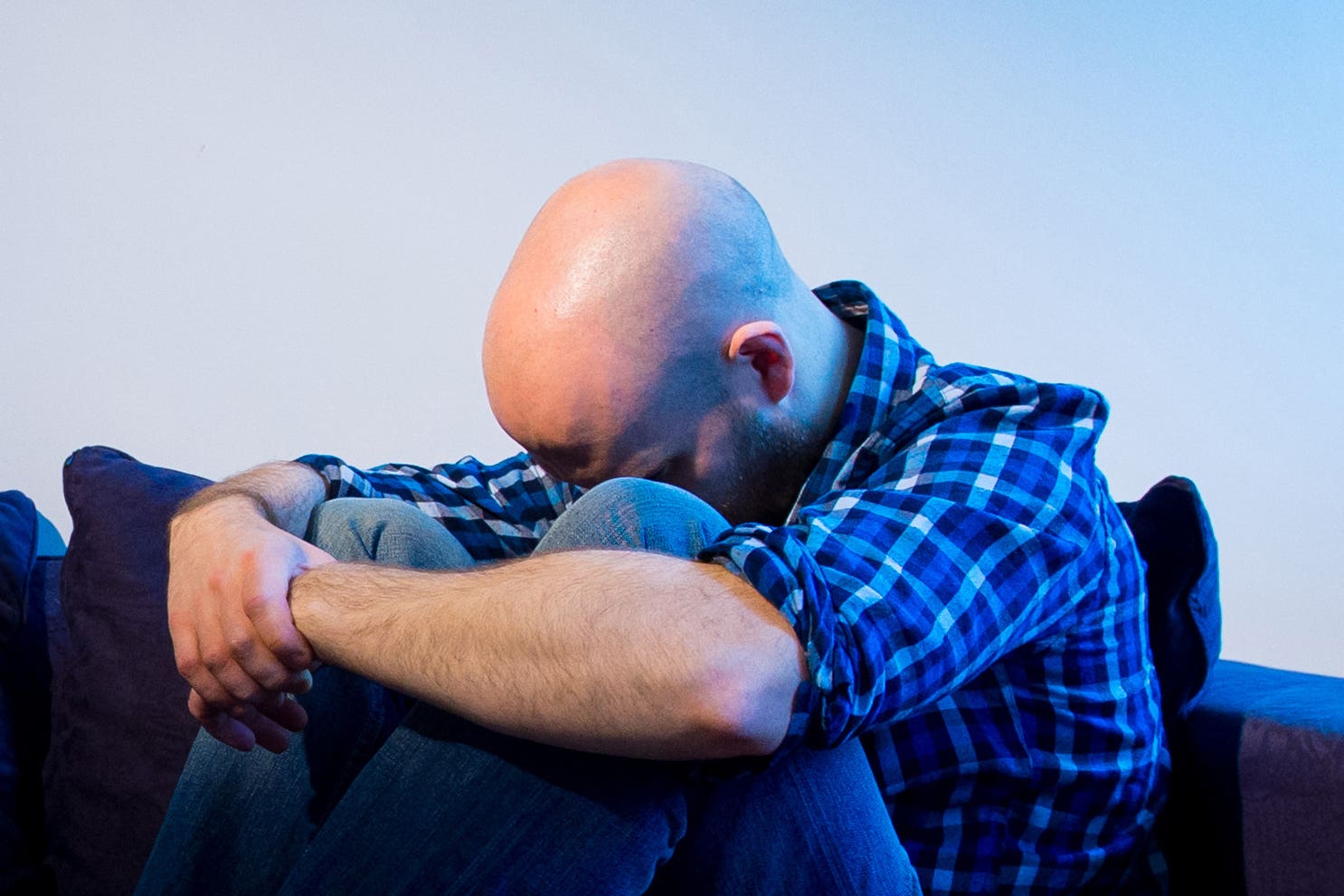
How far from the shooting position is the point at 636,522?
71 centimetres

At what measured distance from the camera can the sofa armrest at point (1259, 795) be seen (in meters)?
0.95

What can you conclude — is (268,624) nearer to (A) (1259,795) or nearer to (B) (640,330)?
(B) (640,330)

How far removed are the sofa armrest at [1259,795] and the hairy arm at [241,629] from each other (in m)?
0.80

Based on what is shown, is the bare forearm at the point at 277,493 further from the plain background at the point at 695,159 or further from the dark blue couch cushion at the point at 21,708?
the plain background at the point at 695,159

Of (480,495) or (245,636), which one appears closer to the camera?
(245,636)

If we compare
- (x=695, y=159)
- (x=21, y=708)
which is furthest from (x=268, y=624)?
(x=695, y=159)

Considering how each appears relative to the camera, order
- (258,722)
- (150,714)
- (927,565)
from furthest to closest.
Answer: (150,714) < (258,722) < (927,565)

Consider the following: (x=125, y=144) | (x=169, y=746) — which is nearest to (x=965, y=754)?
(x=169, y=746)

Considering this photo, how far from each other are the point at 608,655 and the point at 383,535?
415 mm

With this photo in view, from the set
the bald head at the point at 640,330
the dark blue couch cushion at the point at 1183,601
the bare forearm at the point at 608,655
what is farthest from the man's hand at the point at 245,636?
the dark blue couch cushion at the point at 1183,601

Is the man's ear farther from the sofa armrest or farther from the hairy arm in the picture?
the sofa armrest

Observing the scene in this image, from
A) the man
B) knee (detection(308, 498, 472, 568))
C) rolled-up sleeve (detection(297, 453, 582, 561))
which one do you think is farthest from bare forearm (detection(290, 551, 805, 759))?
rolled-up sleeve (detection(297, 453, 582, 561))

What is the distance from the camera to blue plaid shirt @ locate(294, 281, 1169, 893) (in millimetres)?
641

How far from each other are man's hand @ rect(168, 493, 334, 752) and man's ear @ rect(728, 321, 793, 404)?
0.39 m
